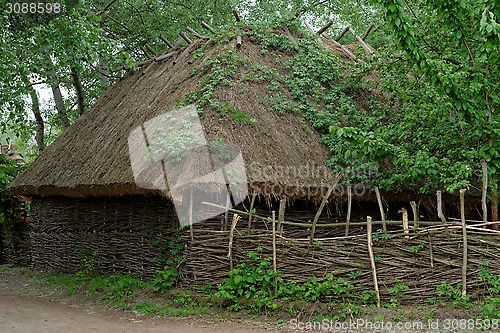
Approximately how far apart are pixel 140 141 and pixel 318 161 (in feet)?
9.57

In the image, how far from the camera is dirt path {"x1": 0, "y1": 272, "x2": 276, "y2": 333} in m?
7.05

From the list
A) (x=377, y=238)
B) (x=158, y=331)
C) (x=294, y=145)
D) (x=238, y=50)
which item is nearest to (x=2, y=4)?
(x=238, y=50)

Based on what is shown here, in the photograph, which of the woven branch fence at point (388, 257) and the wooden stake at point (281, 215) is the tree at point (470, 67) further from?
the wooden stake at point (281, 215)

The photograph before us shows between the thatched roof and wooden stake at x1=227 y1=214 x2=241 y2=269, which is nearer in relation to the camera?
wooden stake at x1=227 y1=214 x2=241 y2=269

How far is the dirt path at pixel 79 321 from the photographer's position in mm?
7051

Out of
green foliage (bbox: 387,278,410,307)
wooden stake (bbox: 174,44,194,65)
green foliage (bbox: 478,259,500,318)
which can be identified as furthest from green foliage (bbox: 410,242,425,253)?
wooden stake (bbox: 174,44,194,65)

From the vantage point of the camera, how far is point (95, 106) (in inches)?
545

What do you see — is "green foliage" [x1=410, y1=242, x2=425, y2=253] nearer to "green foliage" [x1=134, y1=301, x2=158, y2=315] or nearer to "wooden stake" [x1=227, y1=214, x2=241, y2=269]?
"wooden stake" [x1=227, y1=214, x2=241, y2=269]

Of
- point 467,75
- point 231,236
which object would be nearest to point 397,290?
point 231,236

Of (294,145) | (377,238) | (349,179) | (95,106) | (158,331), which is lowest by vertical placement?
(158,331)

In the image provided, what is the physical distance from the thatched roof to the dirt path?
1.75m

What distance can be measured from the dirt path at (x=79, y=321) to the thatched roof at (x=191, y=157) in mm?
1750

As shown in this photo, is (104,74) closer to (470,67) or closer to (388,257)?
(470,67)

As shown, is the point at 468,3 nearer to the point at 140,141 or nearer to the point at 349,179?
the point at 349,179
